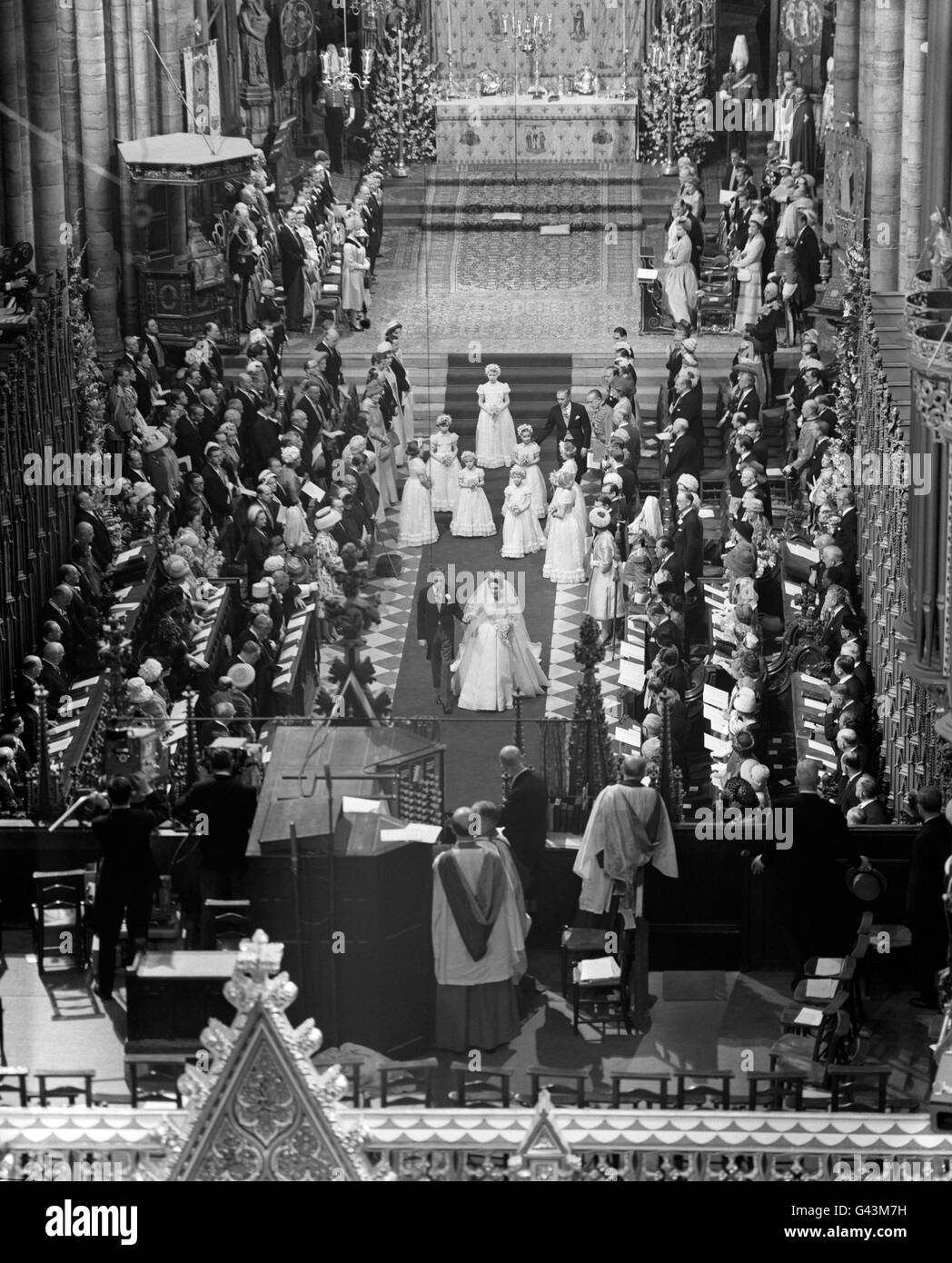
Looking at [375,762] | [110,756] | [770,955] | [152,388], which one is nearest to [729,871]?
[770,955]

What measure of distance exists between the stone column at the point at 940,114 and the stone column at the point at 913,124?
28.1 ft

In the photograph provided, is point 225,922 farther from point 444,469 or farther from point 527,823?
point 444,469

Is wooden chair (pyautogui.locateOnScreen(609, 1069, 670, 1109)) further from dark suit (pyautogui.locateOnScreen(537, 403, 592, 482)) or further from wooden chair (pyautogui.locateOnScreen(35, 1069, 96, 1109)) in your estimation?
dark suit (pyautogui.locateOnScreen(537, 403, 592, 482))

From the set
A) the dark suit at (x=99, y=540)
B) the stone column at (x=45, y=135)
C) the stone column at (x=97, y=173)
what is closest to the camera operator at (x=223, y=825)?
the dark suit at (x=99, y=540)

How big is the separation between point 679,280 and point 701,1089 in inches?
663

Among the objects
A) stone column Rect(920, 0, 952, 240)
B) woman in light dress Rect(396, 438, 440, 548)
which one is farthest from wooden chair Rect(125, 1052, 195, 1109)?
woman in light dress Rect(396, 438, 440, 548)

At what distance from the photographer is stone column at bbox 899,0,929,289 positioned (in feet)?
107

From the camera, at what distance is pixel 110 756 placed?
1000 inches

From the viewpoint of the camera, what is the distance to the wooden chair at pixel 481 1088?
21.7 meters

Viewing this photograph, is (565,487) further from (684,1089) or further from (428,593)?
(684,1089)

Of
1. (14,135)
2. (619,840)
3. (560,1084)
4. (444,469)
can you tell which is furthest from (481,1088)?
(14,135)

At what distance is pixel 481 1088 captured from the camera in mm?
22594

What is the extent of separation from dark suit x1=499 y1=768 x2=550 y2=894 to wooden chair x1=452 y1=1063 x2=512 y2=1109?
2.07m

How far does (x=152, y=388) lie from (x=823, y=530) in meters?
6.75
